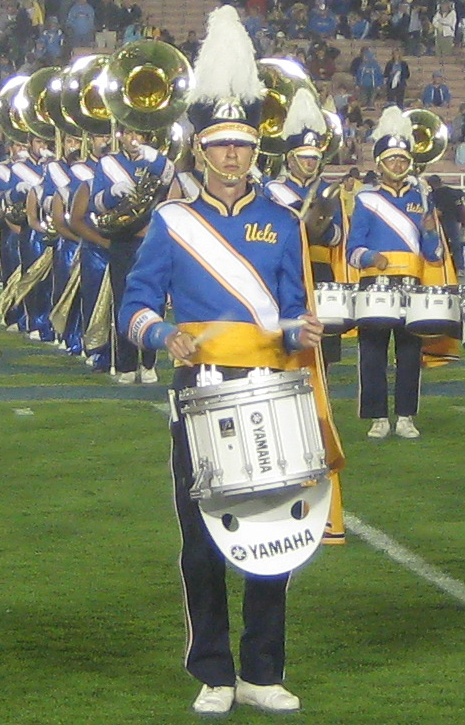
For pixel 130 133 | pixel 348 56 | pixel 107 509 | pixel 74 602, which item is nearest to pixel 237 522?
pixel 74 602

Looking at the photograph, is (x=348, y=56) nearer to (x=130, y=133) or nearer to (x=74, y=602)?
(x=130, y=133)

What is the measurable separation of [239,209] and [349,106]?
25.0 metres

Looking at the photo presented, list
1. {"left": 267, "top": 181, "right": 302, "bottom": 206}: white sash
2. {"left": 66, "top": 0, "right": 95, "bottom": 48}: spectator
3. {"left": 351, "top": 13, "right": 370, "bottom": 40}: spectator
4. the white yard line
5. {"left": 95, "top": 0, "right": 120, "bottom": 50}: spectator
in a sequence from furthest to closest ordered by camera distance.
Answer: {"left": 351, "top": 13, "right": 370, "bottom": 40}: spectator
{"left": 95, "top": 0, "right": 120, "bottom": 50}: spectator
{"left": 66, "top": 0, "right": 95, "bottom": 48}: spectator
{"left": 267, "top": 181, "right": 302, "bottom": 206}: white sash
the white yard line

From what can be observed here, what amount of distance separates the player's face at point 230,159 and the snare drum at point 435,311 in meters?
4.73

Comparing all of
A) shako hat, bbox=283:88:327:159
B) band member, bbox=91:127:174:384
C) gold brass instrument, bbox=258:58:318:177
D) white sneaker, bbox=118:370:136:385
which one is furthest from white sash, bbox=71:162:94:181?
shako hat, bbox=283:88:327:159

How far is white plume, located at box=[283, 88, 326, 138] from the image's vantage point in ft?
33.1

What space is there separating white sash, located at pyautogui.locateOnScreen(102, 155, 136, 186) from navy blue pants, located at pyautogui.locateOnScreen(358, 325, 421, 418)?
2796 millimetres

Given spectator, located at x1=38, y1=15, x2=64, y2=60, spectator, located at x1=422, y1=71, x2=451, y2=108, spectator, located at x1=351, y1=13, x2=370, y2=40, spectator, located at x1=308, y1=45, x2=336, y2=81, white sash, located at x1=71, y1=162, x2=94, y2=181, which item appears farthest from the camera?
spectator, located at x1=351, y1=13, x2=370, y2=40

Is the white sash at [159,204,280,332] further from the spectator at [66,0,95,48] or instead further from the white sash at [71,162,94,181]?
the spectator at [66,0,95,48]

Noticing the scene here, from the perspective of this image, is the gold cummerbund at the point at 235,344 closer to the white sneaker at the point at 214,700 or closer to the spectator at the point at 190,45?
the white sneaker at the point at 214,700

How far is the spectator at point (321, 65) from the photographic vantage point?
3184 cm

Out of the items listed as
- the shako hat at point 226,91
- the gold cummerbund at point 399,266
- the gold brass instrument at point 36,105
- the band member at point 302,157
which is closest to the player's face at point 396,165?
the gold cummerbund at point 399,266

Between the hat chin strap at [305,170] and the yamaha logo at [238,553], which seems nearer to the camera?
the yamaha logo at [238,553]

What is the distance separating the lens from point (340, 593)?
7.11m
